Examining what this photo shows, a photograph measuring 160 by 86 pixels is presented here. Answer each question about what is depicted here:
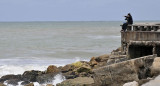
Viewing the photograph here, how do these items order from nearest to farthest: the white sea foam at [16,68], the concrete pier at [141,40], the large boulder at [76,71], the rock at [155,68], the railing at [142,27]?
the rock at [155,68] → the concrete pier at [141,40] → the railing at [142,27] → the large boulder at [76,71] → the white sea foam at [16,68]

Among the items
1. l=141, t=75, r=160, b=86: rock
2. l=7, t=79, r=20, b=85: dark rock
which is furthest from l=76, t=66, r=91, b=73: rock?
l=141, t=75, r=160, b=86: rock

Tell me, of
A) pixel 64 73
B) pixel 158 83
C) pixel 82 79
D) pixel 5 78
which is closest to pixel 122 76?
pixel 158 83

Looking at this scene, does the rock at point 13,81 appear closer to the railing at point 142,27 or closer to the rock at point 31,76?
the rock at point 31,76

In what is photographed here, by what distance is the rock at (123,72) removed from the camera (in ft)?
45.3

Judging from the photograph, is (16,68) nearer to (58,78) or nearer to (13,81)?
(13,81)

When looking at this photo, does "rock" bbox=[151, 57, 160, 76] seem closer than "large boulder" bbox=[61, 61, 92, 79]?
Yes

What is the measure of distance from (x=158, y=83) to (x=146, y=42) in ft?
14.4

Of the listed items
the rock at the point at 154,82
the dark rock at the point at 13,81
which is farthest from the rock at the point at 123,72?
the dark rock at the point at 13,81

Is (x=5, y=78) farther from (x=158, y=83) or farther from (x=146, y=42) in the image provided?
(x=158, y=83)

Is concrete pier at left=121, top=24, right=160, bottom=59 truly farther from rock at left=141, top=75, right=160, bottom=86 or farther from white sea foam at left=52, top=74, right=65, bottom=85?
white sea foam at left=52, top=74, right=65, bottom=85

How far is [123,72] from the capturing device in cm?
1380

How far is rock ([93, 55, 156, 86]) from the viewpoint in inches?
543

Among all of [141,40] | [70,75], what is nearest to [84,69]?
[70,75]

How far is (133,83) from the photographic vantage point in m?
12.7
